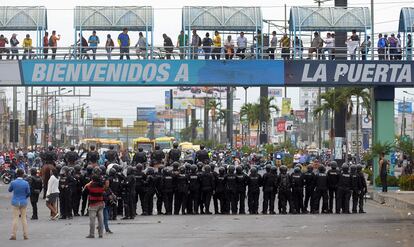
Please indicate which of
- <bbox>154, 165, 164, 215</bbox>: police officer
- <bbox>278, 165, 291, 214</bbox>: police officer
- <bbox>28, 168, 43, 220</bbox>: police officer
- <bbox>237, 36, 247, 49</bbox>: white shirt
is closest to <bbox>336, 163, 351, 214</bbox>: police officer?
<bbox>278, 165, 291, 214</bbox>: police officer

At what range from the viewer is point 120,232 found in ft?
84.2

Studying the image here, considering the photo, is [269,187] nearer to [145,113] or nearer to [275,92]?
[275,92]

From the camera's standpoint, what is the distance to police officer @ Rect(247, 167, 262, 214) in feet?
106

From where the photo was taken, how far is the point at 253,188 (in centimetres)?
3212

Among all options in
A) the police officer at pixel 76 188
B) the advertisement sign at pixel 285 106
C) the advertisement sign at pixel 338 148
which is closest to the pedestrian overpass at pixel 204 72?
the police officer at pixel 76 188

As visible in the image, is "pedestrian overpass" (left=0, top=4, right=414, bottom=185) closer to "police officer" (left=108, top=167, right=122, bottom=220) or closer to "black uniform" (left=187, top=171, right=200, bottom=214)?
"black uniform" (left=187, top=171, right=200, bottom=214)

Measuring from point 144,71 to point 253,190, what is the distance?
9.33 m

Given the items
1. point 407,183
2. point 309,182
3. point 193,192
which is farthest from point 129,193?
point 407,183

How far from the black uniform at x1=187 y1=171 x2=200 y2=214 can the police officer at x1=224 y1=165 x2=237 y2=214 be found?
0.87m

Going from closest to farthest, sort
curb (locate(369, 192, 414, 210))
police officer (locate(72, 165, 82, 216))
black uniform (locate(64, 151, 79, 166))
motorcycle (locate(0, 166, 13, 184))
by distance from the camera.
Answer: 1. police officer (locate(72, 165, 82, 216))
2. curb (locate(369, 192, 414, 210))
3. black uniform (locate(64, 151, 79, 166))
4. motorcycle (locate(0, 166, 13, 184))

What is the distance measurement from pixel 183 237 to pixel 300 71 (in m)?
17.0

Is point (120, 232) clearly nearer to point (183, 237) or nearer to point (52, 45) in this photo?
point (183, 237)

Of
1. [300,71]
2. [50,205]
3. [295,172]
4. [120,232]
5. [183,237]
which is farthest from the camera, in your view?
[300,71]

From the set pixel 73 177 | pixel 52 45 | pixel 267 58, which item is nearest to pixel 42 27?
pixel 52 45
